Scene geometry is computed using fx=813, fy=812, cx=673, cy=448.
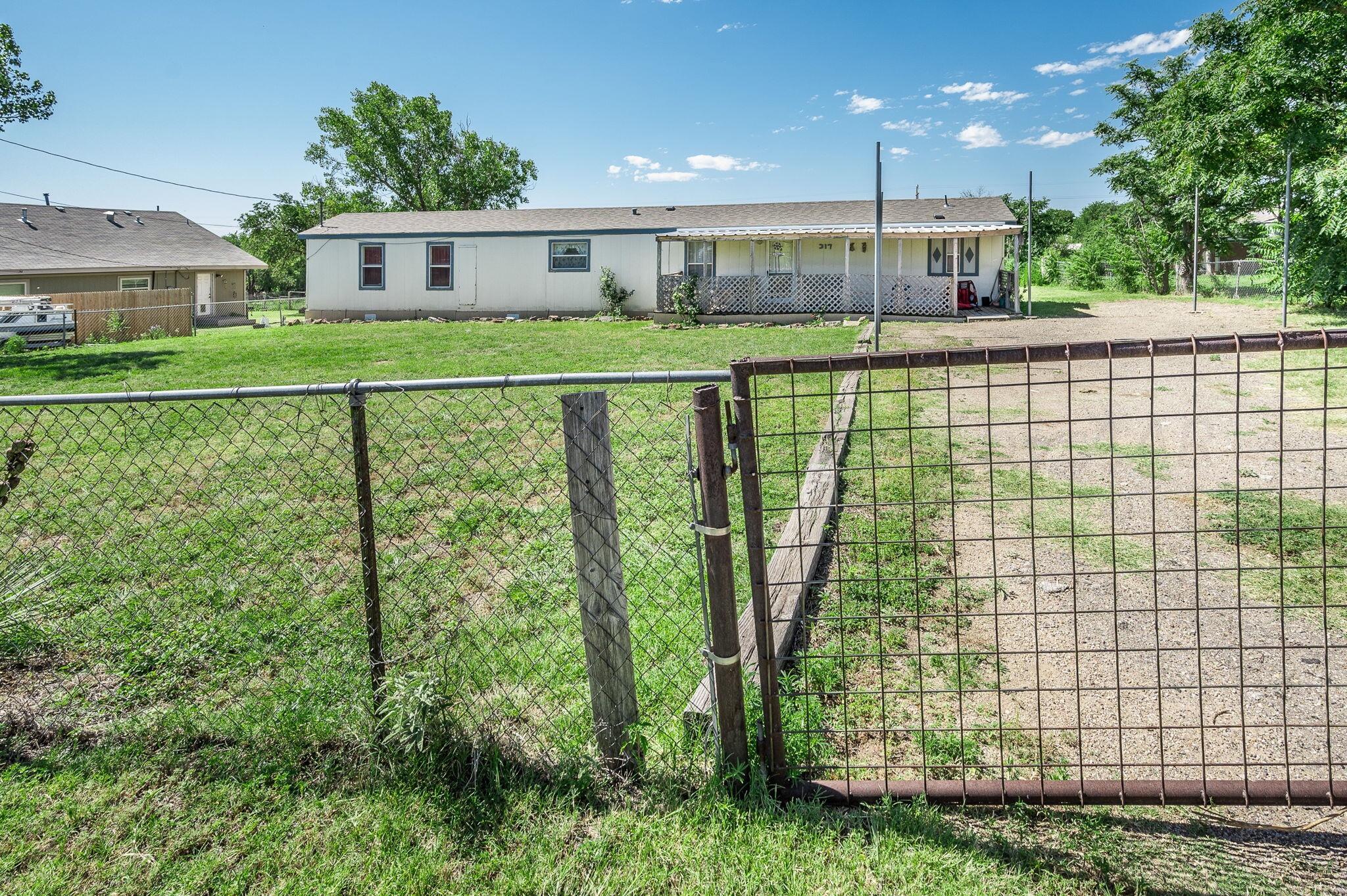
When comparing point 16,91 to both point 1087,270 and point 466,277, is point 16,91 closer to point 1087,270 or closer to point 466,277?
point 466,277

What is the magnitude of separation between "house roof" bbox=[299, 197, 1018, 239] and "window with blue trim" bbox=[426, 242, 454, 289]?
17.3 inches

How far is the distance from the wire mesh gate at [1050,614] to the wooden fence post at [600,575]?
42cm

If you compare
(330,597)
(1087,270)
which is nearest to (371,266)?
(330,597)

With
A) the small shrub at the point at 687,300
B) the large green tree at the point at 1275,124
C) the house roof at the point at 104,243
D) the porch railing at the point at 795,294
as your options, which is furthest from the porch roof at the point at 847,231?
the house roof at the point at 104,243

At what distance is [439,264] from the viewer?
2406cm

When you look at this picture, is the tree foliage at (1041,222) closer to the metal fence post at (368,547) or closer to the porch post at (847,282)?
the porch post at (847,282)

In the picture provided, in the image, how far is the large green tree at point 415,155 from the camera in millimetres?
43031

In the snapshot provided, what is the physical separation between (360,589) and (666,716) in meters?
1.91

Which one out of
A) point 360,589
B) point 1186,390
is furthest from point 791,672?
point 1186,390

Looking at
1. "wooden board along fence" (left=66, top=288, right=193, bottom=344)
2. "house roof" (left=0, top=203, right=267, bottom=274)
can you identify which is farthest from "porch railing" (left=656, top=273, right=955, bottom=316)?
"house roof" (left=0, top=203, right=267, bottom=274)

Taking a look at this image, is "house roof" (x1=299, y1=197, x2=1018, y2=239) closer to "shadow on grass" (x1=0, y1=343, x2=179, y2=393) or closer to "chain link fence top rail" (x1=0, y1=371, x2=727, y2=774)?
"shadow on grass" (x1=0, y1=343, x2=179, y2=393)

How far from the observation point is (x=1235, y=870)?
1.99 metres

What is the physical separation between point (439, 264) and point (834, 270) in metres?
11.5

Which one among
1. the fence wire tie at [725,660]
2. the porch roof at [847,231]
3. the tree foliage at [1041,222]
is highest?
the tree foliage at [1041,222]
